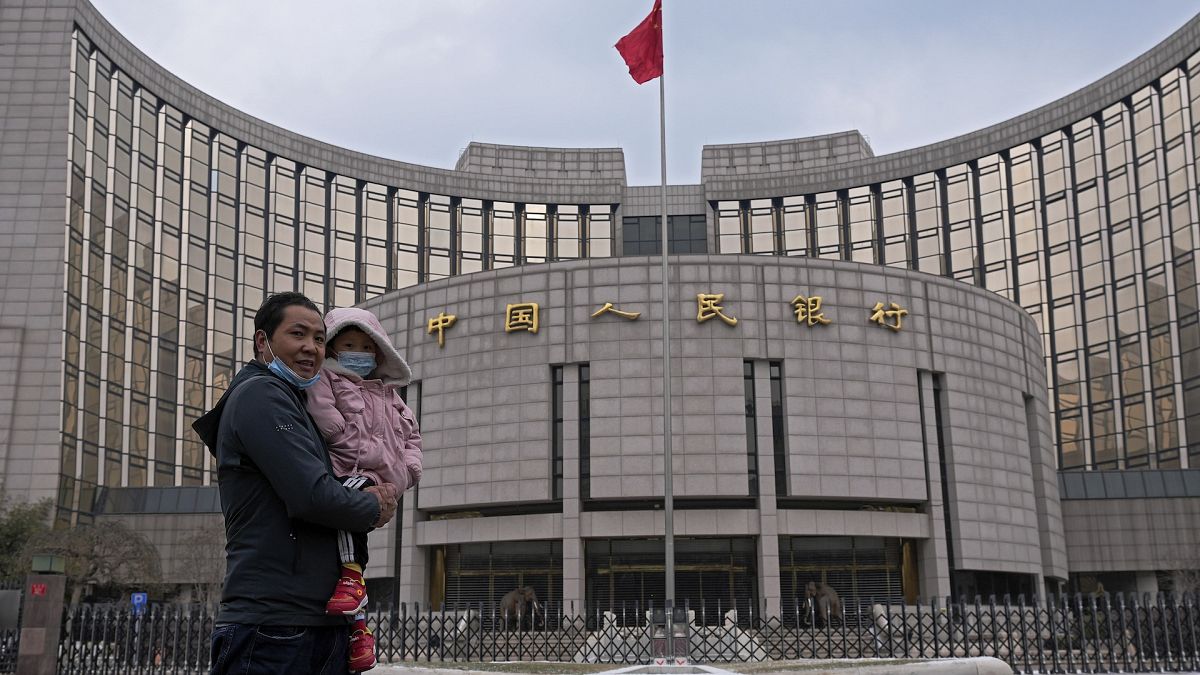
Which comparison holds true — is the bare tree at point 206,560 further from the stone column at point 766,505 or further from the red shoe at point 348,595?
the red shoe at point 348,595

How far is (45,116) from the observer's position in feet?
177

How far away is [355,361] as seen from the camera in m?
4.61

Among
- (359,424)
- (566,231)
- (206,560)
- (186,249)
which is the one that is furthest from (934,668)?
(566,231)

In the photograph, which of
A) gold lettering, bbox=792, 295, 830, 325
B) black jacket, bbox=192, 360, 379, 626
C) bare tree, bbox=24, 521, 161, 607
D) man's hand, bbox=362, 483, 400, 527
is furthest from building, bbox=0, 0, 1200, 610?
black jacket, bbox=192, 360, 379, 626

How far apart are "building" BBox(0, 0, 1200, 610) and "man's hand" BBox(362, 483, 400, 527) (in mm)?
35652

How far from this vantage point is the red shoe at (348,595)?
387cm

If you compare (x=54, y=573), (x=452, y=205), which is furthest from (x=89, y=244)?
(x=54, y=573)

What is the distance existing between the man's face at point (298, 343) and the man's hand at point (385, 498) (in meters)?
0.49

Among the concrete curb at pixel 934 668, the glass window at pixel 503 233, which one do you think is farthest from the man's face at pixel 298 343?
the glass window at pixel 503 233

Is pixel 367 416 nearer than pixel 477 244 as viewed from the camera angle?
Yes

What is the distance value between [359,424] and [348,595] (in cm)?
71

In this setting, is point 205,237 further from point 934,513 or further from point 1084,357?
Answer: point 1084,357

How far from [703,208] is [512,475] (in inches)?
1333

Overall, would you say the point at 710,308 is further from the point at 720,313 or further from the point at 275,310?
the point at 275,310
